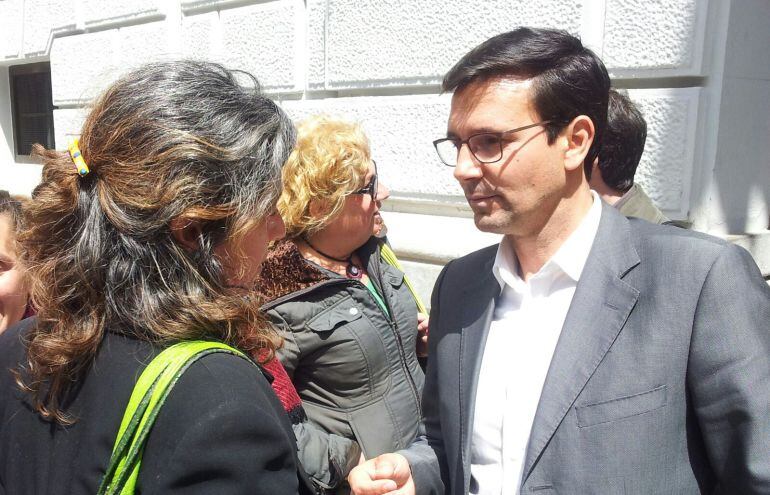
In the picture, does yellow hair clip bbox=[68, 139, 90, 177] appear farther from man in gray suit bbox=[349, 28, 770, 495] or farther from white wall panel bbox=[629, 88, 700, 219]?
white wall panel bbox=[629, 88, 700, 219]

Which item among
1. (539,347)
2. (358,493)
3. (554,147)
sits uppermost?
(554,147)

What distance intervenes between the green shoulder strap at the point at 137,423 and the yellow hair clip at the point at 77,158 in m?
0.36

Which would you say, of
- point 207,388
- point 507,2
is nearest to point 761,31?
point 507,2

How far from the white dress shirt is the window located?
6329 millimetres

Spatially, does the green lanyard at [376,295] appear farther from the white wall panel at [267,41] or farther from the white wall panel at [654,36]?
the white wall panel at [267,41]

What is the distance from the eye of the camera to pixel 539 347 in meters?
1.47

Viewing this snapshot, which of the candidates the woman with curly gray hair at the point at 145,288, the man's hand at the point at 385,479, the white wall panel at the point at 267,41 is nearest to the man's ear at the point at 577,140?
the woman with curly gray hair at the point at 145,288

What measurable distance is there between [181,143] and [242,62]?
3.33 m

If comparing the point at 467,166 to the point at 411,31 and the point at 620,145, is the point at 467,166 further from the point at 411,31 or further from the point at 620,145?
the point at 411,31

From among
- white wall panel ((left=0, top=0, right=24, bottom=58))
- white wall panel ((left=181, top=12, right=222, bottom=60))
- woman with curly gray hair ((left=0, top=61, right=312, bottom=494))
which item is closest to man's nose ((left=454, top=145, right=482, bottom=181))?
woman with curly gray hair ((left=0, top=61, right=312, bottom=494))

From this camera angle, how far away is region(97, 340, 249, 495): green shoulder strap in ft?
3.36

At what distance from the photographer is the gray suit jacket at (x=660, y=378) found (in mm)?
1221

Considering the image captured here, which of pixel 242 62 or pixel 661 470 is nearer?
pixel 661 470

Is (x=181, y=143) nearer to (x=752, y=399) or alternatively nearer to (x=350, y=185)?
(x=752, y=399)
